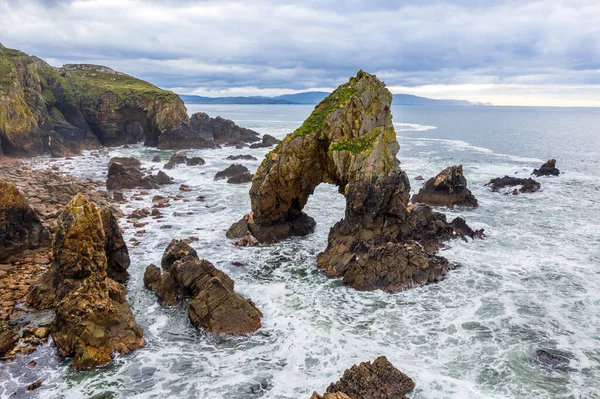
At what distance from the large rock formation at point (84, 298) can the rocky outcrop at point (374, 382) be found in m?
8.90

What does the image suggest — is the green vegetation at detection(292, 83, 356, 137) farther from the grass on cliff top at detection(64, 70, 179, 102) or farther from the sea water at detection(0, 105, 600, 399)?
the grass on cliff top at detection(64, 70, 179, 102)

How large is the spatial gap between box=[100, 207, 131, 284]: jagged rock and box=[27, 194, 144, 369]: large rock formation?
3304 millimetres

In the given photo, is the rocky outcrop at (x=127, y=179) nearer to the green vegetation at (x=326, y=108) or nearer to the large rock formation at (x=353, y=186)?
the large rock formation at (x=353, y=186)

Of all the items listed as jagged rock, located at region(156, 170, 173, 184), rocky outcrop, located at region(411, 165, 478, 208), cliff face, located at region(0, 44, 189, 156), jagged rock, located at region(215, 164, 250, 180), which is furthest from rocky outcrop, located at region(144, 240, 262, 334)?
cliff face, located at region(0, 44, 189, 156)

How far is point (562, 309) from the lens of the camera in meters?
22.4

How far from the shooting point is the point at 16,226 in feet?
87.9

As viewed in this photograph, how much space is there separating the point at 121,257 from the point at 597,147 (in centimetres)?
10813

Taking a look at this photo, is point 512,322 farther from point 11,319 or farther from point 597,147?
point 597,147

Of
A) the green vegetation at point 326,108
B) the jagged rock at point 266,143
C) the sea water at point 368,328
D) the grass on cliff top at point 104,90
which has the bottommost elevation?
the sea water at point 368,328

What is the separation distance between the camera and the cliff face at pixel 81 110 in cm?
6762

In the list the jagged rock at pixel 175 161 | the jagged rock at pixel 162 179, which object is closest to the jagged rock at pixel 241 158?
the jagged rock at pixel 175 161

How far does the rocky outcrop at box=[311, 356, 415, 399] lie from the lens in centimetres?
1509

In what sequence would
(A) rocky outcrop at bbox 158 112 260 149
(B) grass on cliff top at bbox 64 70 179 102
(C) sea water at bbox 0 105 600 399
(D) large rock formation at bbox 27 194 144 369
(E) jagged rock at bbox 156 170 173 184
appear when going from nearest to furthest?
(C) sea water at bbox 0 105 600 399, (D) large rock formation at bbox 27 194 144 369, (E) jagged rock at bbox 156 170 173 184, (A) rocky outcrop at bbox 158 112 260 149, (B) grass on cliff top at bbox 64 70 179 102

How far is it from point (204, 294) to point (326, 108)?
54.0 ft
